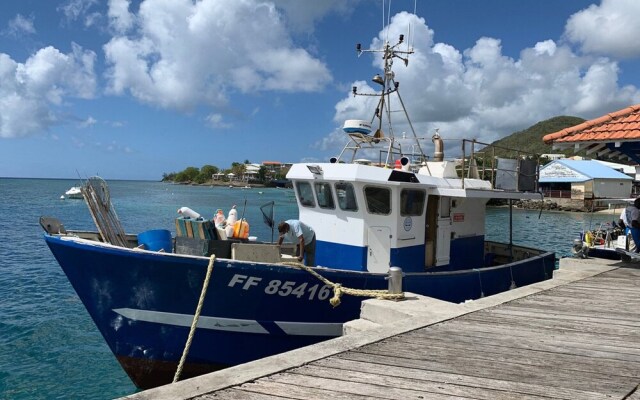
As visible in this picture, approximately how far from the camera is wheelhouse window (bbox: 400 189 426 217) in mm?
8609

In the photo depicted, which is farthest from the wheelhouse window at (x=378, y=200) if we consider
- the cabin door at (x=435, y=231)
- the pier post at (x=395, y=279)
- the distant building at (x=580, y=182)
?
the distant building at (x=580, y=182)

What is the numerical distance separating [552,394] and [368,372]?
47.2 inches

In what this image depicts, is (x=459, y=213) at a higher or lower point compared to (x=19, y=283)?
higher

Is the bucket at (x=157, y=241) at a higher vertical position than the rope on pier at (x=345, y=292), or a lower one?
higher

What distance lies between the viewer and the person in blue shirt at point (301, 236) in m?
8.15

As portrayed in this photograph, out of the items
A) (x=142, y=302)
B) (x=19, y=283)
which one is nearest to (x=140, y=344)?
(x=142, y=302)

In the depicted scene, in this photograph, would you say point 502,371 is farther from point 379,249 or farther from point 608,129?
point 608,129

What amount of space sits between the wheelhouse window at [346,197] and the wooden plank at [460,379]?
4.86 m

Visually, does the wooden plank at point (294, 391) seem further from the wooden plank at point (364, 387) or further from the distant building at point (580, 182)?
the distant building at point (580, 182)

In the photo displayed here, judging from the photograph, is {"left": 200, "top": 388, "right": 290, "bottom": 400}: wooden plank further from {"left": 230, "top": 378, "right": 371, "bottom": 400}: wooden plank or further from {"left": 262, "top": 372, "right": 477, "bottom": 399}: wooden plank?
{"left": 262, "top": 372, "right": 477, "bottom": 399}: wooden plank

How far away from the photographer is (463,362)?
12.5ft

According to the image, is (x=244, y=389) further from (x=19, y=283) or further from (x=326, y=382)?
(x=19, y=283)

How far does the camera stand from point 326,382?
3.32 metres

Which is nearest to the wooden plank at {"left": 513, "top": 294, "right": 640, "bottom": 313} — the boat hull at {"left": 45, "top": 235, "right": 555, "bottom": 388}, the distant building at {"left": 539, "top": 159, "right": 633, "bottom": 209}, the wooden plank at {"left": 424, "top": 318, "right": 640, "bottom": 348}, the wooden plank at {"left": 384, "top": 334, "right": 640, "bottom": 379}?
the wooden plank at {"left": 424, "top": 318, "right": 640, "bottom": 348}
